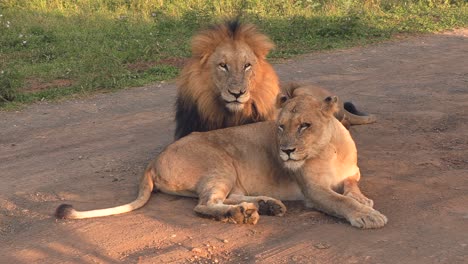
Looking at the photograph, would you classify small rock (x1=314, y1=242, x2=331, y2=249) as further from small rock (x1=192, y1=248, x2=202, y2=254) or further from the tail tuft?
the tail tuft

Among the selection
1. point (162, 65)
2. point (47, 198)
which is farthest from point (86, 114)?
point (47, 198)

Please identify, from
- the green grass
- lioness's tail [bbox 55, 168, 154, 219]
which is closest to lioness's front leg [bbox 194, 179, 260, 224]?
lioness's tail [bbox 55, 168, 154, 219]

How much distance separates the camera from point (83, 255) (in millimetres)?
3811

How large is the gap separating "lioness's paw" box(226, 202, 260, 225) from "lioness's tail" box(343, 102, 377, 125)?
2.45 meters

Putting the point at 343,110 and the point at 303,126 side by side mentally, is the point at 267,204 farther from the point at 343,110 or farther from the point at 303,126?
the point at 343,110

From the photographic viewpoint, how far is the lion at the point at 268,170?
420 centimetres

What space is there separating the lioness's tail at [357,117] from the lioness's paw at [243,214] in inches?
96.5

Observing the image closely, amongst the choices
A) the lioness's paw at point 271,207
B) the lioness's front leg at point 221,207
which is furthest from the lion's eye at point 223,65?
the lioness's paw at point 271,207

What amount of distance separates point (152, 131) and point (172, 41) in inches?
188

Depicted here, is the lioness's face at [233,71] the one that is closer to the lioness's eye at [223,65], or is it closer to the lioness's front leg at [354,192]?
the lioness's eye at [223,65]

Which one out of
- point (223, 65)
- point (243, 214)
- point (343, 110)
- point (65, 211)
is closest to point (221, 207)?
point (243, 214)

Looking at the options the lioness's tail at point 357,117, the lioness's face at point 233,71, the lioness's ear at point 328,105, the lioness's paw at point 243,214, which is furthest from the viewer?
the lioness's tail at point 357,117

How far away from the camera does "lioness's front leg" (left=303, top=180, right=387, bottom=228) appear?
3.93m

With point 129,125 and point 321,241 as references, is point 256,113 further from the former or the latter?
point 129,125
